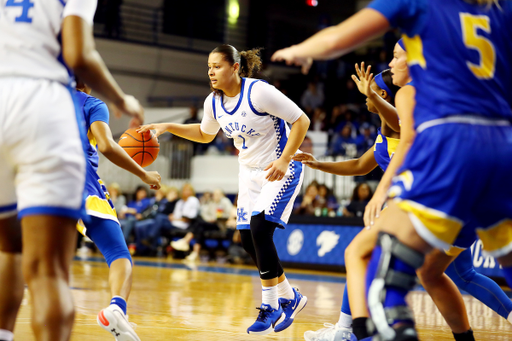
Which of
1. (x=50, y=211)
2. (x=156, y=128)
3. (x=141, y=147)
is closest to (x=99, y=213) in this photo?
(x=141, y=147)

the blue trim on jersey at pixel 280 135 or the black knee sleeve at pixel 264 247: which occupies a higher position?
the blue trim on jersey at pixel 280 135

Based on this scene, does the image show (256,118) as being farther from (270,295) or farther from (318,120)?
(318,120)

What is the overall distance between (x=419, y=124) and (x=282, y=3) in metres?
21.3

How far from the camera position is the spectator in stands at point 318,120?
15.7m

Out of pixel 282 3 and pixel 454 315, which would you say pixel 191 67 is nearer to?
pixel 282 3

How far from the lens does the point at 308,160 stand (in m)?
3.80

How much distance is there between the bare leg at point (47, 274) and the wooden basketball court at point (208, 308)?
1.76m

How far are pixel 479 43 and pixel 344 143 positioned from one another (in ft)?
37.2

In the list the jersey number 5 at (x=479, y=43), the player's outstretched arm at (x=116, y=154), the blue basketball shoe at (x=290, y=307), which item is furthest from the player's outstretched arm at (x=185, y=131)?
the jersey number 5 at (x=479, y=43)

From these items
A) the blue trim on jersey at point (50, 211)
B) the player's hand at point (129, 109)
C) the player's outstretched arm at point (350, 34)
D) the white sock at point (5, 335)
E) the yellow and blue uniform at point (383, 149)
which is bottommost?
the white sock at point (5, 335)

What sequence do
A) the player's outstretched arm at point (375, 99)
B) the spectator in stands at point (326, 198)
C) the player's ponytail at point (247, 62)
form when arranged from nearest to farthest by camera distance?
the player's outstretched arm at point (375, 99)
the player's ponytail at point (247, 62)
the spectator in stands at point (326, 198)

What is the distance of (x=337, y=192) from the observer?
12734 millimetres

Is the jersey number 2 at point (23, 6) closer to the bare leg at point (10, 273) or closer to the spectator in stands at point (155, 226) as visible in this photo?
the bare leg at point (10, 273)

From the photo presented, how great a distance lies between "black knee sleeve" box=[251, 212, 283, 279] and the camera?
13.7ft
